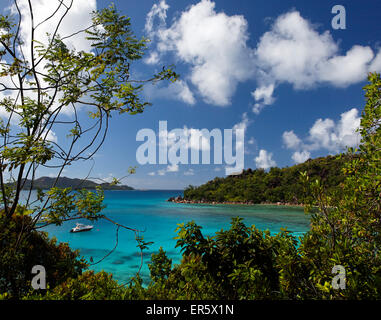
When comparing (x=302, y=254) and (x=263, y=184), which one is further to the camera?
(x=263, y=184)

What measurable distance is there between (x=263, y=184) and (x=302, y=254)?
55.0 meters

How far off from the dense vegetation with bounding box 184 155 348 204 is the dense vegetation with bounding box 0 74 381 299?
146ft

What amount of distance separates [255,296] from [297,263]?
579 mm

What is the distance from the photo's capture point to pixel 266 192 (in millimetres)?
51156

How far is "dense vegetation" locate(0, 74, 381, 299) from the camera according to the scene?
6.72ft

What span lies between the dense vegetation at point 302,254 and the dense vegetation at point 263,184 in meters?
44.5

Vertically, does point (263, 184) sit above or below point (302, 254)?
below

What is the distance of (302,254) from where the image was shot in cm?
231

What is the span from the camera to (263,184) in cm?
5428

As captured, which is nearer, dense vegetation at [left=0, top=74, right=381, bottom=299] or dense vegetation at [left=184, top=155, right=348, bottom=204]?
dense vegetation at [left=0, top=74, right=381, bottom=299]

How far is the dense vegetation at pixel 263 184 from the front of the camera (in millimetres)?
46719

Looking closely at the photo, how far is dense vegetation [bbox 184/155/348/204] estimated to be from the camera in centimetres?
4672

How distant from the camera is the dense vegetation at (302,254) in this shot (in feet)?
6.72

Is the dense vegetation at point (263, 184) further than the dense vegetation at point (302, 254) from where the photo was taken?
Yes
